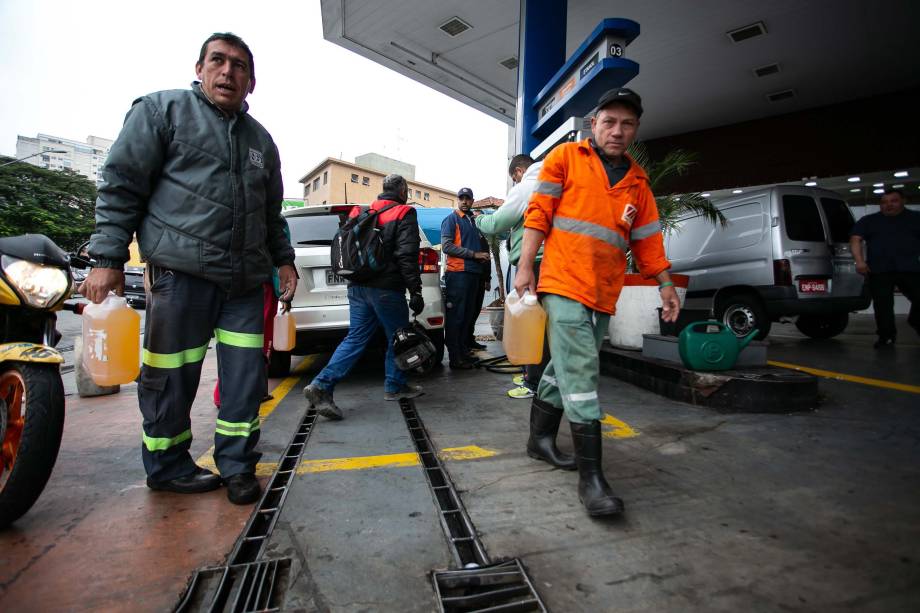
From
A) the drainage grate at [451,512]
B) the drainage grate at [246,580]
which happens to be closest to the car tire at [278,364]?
the drainage grate at [451,512]

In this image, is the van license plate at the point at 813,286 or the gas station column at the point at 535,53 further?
the van license plate at the point at 813,286

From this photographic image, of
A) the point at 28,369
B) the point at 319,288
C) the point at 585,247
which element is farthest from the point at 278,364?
the point at 585,247

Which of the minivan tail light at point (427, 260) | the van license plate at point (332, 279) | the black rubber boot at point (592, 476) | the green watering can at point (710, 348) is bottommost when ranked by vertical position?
the black rubber boot at point (592, 476)

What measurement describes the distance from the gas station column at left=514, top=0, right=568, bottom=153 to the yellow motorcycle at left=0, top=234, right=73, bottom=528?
456 centimetres

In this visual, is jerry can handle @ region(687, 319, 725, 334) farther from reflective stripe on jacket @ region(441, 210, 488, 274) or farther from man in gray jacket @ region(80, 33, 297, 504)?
man in gray jacket @ region(80, 33, 297, 504)

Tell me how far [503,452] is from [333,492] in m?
0.94

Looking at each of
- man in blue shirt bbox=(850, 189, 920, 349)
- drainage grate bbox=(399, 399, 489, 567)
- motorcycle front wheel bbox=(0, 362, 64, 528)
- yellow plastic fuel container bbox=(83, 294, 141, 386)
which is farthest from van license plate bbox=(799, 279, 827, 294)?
motorcycle front wheel bbox=(0, 362, 64, 528)

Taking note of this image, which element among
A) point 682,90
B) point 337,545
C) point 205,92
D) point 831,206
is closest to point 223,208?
point 205,92

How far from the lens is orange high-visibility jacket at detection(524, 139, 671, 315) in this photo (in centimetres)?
195

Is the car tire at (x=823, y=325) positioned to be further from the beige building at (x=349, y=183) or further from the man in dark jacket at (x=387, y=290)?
the beige building at (x=349, y=183)

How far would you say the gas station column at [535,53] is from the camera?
5.33 metres

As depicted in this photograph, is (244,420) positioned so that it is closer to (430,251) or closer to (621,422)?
(621,422)

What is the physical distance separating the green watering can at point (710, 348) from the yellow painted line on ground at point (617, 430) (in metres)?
0.89

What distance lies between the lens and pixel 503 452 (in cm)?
246
